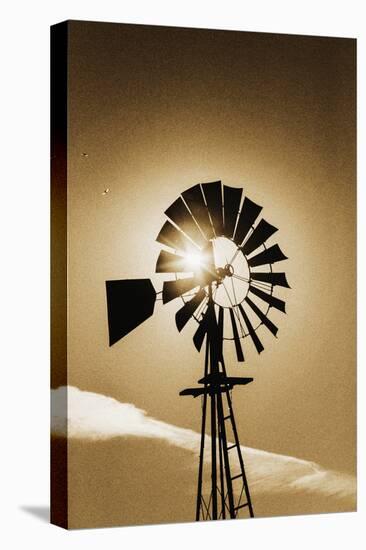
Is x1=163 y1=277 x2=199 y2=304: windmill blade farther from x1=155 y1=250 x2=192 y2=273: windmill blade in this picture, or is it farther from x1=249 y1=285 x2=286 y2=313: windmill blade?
x1=249 y1=285 x2=286 y2=313: windmill blade

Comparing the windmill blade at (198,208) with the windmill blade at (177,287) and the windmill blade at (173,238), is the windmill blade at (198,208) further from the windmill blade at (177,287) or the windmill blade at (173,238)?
the windmill blade at (177,287)

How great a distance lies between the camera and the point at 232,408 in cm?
763

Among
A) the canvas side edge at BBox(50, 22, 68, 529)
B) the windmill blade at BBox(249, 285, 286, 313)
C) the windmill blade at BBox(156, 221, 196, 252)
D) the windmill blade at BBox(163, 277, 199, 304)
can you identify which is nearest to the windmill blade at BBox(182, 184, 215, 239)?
the windmill blade at BBox(156, 221, 196, 252)

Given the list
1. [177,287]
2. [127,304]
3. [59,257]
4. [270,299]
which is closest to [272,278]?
[270,299]

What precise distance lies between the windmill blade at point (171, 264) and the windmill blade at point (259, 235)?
0.34m

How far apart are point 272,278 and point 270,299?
107 millimetres

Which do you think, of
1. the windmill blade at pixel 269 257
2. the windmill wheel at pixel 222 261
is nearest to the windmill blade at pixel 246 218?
the windmill wheel at pixel 222 261

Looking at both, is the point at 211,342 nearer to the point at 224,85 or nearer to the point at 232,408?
the point at 232,408

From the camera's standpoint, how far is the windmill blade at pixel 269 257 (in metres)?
7.70

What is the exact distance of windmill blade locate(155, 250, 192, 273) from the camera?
7.48m

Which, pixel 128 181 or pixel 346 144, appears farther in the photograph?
pixel 346 144

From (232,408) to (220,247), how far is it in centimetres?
81

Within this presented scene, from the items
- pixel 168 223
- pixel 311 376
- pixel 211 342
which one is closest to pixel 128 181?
pixel 168 223

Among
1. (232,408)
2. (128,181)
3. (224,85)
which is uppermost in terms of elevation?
(224,85)
